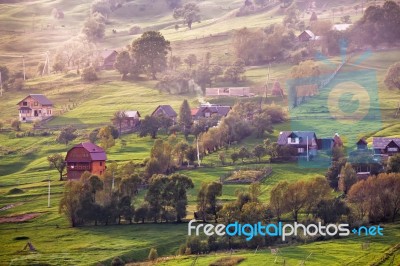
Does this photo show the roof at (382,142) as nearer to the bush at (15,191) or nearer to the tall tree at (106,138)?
the tall tree at (106,138)

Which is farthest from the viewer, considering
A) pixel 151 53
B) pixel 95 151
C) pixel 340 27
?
pixel 340 27

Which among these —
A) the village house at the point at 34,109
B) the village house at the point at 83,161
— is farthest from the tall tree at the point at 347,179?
the village house at the point at 34,109

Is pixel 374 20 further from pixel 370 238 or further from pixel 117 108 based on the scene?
pixel 370 238

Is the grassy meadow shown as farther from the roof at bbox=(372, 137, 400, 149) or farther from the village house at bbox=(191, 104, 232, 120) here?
the village house at bbox=(191, 104, 232, 120)

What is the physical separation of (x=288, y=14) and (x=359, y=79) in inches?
1513

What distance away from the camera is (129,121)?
9619cm

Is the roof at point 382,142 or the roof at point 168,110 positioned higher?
the roof at point 168,110

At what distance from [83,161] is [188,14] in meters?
78.9

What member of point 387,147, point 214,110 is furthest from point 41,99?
point 387,147

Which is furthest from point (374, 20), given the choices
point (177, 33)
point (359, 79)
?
point (177, 33)

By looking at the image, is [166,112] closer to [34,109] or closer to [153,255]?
[34,109]

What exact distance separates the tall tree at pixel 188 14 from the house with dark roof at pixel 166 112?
2213 inches

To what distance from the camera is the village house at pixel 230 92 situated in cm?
10738

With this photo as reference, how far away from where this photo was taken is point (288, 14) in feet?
477
